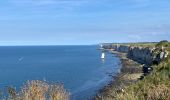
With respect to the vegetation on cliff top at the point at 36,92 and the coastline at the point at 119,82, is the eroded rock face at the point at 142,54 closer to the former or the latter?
the coastline at the point at 119,82

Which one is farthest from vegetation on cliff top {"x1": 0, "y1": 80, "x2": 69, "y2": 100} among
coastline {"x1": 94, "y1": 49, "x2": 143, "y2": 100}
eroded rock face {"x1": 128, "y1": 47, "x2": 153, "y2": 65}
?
eroded rock face {"x1": 128, "y1": 47, "x2": 153, "y2": 65}

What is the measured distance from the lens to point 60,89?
2022 cm

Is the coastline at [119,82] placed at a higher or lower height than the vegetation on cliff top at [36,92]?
lower

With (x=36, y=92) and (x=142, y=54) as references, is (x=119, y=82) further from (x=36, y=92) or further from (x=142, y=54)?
(x=142, y=54)

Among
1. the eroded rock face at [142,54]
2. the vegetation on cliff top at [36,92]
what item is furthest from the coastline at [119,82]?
the eroded rock face at [142,54]

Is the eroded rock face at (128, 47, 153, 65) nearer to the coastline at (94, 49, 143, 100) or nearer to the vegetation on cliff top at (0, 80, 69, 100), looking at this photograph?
the coastline at (94, 49, 143, 100)

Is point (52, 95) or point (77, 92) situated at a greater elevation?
point (52, 95)

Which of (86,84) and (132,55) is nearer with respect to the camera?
(86,84)

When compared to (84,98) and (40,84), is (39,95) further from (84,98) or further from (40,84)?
(84,98)

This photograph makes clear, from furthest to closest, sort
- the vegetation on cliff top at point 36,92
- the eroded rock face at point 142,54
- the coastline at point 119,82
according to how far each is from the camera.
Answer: the eroded rock face at point 142,54, the coastline at point 119,82, the vegetation on cliff top at point 36,92

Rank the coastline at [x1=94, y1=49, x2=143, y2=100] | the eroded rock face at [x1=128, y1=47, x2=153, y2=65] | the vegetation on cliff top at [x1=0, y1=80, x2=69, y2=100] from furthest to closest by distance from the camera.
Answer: the eroded rock face at [x1=128, y1=47, x2=153, y2=65] → the coastline at [x1=94, y1=49, x2=143, y2=100] → the vegetation on cliff top at [x1=0, y1=80, x2=69, y2=100]

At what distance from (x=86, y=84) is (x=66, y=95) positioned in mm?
60653

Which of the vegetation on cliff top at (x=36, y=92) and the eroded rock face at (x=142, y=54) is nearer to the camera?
the vegetation on cliff top at (x=36, y=92)

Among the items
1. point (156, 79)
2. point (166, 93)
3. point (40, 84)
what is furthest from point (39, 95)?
point (156, 79)
